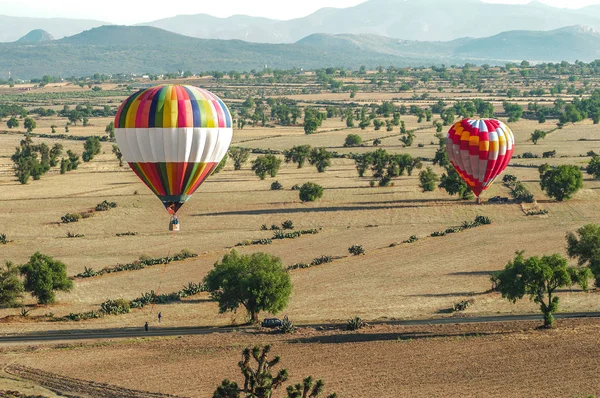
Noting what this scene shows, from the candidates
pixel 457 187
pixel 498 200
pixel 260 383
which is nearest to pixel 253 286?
pixel 260 383

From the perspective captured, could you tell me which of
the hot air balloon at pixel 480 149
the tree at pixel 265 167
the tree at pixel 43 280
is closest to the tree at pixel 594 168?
the hot air balloon at pixel 480 149

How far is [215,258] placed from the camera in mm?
82438

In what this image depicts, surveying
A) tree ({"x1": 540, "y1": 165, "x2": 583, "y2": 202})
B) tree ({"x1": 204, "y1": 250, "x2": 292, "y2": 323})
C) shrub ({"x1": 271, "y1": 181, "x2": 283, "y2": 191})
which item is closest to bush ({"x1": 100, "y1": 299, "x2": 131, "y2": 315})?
tree ({"x1": 204, "y1": 250, "x2": 292, "y2": 323})

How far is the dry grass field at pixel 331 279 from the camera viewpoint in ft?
172

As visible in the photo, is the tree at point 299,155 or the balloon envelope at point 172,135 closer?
the balloon envelope at point 172,135

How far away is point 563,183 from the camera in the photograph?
109 m

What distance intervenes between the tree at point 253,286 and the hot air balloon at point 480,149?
1215 inches

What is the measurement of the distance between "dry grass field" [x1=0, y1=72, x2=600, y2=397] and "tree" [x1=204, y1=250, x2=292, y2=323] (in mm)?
2122

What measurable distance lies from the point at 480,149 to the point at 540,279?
31.4 meters

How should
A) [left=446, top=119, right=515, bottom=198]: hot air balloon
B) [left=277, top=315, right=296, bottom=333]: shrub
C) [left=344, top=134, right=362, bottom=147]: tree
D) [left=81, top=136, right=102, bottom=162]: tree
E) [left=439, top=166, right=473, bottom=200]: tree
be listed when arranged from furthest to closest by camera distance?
[left=344, top=134, right=362, bottom=147]: tree → [left=81, top=136, right=102, bottom=162]: tree → [left=439, top=166, right=473, bottom=200]: tree → [left=446, top=119, right=515, bottom=198]: hot air balloon → [left=277, top=315, right=296, bottom=333]: shrub

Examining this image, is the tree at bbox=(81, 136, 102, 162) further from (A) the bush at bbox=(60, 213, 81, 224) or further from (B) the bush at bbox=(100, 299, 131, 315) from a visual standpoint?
(B) the bush at bbox=(100, 299, 131, 315)

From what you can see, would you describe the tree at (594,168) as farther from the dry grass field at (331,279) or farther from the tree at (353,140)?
the tree at (353,140)

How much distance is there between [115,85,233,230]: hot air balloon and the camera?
6162 centimetres

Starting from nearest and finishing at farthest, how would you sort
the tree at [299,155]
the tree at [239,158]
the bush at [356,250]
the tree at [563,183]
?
the bush at [356,250] → the tree at [563,183] → the tree at [299,155] → the tree at [239,158]
